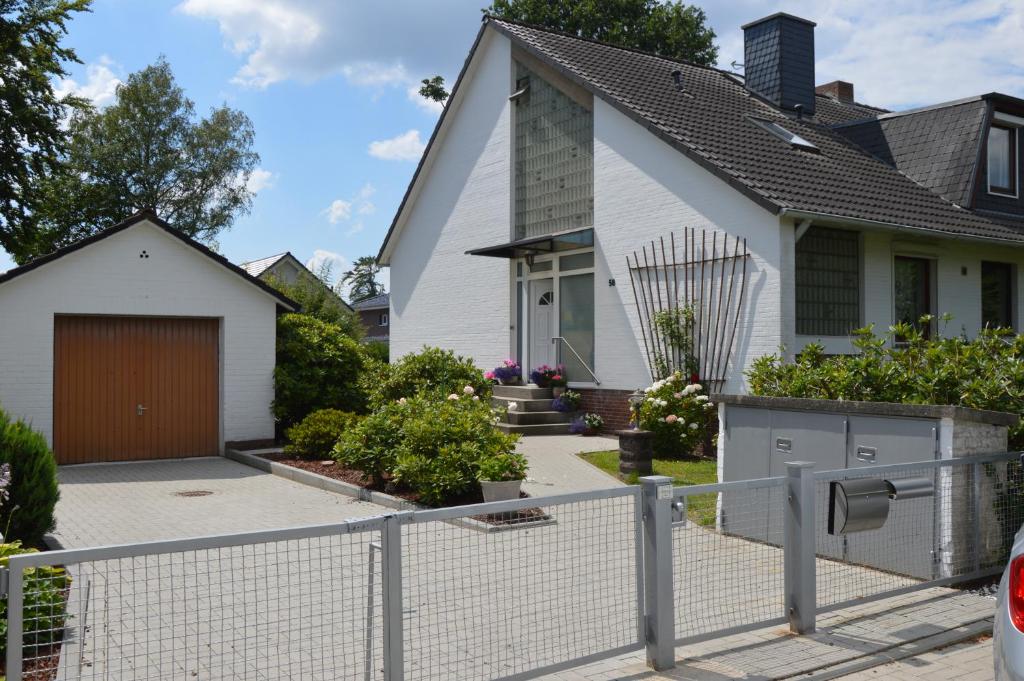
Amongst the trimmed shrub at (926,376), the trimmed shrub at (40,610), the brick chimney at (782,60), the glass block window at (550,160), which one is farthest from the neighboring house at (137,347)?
the brick chimney at (782,60)

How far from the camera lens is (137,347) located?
46.7ft

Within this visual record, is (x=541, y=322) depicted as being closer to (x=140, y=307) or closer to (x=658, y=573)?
(x=140, y=307)

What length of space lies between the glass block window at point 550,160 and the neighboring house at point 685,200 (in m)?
0.04

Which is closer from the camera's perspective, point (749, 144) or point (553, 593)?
point (553, 593)

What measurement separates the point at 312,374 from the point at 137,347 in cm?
288

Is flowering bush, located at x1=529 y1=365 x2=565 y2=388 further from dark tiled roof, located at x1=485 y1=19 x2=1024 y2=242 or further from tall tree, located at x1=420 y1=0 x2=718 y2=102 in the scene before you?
tall tree, located at x1=420 y1=0 x2=718 y2=102

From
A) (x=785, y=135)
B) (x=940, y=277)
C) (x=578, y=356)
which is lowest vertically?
(x=578, y=356)

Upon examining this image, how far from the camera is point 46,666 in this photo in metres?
4.74

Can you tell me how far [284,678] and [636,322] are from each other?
12.1 m

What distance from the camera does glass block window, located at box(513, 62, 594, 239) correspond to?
17656 millimetres

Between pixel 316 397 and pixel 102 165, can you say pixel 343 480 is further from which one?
pixel 102 165

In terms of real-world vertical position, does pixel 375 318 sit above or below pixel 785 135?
below

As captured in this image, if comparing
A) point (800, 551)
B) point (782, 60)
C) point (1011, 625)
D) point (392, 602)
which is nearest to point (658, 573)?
point (800, 551)

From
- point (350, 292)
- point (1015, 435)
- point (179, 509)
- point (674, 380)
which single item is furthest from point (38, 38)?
point (350, 292)
